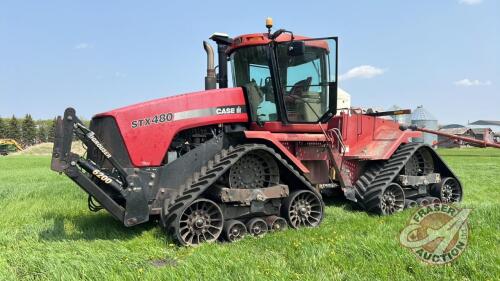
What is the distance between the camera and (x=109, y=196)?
5660 millimetres

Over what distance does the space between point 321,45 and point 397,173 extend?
8.83 feet

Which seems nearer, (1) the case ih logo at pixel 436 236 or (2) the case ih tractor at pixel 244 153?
(1) the case ih logo at pixel 436 236

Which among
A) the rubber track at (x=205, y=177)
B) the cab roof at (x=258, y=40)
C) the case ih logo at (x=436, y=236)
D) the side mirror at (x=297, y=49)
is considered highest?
the cab roof at (x=258, y=40)

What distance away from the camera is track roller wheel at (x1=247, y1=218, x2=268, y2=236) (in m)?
6.10

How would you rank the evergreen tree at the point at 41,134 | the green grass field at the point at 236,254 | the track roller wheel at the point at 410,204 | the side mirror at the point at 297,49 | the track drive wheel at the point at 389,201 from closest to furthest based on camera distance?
1. the green grass field at the point at 236,254
2. the side mirror at the point at 297,49
3. the track drive wheel at the point at 389,201
4. the track roller wheel at the point at 410,204
5. the evergreen tree at the point at 41,134

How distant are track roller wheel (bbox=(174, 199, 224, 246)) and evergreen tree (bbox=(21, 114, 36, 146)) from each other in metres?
89.0

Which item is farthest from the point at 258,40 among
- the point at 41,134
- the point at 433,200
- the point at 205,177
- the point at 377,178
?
the point at 41,134

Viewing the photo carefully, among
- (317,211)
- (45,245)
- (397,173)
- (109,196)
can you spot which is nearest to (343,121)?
(397,173)

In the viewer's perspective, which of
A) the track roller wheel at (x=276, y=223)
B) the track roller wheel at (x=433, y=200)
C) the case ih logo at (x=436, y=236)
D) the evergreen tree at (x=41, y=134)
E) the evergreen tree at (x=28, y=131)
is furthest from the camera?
the evergreen tree at (x=41, y=134)

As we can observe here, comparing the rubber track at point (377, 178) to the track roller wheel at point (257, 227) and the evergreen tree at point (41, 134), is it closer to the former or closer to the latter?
the track roller wheel at point (257, 227)

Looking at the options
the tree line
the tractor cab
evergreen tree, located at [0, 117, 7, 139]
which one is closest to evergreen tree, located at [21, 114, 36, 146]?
the tree line

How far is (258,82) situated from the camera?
7184 millimetres

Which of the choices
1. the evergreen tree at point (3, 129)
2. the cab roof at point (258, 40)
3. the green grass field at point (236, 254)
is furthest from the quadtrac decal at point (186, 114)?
the evergreen tree at point (3, 129)

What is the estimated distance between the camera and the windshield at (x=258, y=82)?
706 centimetres
